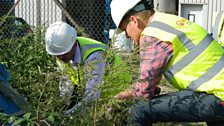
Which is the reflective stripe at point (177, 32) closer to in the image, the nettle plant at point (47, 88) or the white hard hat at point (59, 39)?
the nettle plant at point (47, 88)

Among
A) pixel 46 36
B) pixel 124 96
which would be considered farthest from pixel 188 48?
pixel 46 36

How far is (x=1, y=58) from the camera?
131 inches

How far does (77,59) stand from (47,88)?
114 centimetres

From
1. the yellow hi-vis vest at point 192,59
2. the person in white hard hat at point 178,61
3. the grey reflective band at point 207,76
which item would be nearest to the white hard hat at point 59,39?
the person in white hard hat at point 178,61

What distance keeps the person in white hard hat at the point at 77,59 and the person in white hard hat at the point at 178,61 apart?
27cm

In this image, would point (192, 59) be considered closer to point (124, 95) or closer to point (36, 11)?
point (124, 95)

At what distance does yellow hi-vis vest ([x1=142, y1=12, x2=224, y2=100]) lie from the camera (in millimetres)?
3398

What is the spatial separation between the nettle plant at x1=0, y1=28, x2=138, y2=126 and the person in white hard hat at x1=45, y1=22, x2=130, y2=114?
0.04 m

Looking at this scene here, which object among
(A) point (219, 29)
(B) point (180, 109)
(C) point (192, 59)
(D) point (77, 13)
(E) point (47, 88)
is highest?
(E) point (47, 88)

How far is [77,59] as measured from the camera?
3730 mm

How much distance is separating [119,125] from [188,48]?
2.36 ft

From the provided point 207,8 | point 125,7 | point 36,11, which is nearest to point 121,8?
point 125,7

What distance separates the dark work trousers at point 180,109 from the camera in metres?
3.43

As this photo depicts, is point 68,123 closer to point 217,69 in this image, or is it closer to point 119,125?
point 119,125
